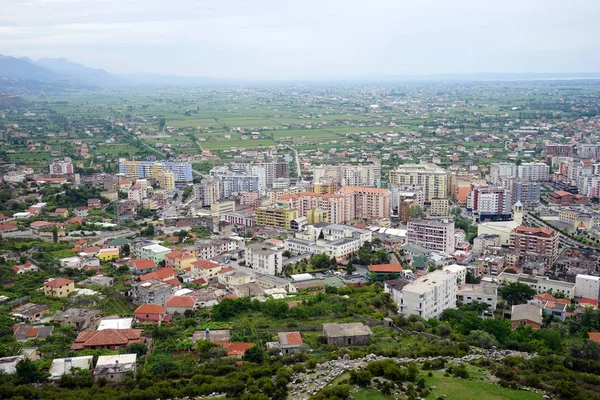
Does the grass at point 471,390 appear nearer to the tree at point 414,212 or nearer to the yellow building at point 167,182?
the tree at point 414,212

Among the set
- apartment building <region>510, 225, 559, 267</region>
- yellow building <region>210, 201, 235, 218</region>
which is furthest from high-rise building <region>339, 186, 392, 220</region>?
apartment building <region>510, 225, 559, 267</region>

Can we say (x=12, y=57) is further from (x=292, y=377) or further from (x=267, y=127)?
(x=292, y=377)

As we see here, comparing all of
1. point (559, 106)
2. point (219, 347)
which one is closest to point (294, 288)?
point (219, 347)

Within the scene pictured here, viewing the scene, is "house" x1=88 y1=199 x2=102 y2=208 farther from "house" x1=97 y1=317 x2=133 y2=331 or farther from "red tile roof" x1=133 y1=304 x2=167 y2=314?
"house" x1=97 y1=317 x2=133 y2=331

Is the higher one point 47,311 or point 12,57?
point 12,57

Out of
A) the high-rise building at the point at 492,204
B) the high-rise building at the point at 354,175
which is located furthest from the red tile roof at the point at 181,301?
the high-rise building at the point at 354,175

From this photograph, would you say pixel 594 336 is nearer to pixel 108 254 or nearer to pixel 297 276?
pixel 297 276

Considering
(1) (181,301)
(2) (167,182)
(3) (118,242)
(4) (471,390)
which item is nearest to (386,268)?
(1) (181,301)
